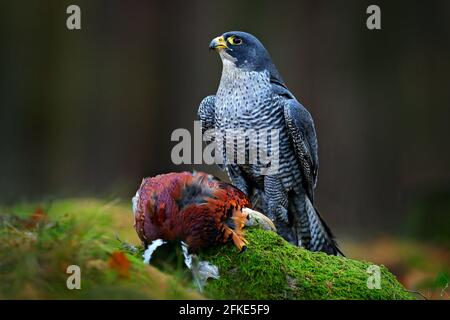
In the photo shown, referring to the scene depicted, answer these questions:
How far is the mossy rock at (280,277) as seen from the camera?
250 centimetres

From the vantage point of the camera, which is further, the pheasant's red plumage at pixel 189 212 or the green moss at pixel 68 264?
the pheasant's red plumage at pixel 189 212

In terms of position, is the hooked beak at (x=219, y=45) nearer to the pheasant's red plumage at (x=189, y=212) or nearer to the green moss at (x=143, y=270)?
the pheasant's red plumage at (x=189, y=212)

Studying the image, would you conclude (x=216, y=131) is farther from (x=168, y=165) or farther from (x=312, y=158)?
(x=168, y=165)

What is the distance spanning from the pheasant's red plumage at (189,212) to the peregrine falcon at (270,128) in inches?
31.7

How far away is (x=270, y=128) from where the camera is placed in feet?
11.5

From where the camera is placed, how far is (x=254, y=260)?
2590 millimetres

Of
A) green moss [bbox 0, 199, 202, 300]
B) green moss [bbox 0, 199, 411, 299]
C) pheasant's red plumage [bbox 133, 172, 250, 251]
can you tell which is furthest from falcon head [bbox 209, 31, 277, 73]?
green moss [bbox 0, 199, 202, 300]

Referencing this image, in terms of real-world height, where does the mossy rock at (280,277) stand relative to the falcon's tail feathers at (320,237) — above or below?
above

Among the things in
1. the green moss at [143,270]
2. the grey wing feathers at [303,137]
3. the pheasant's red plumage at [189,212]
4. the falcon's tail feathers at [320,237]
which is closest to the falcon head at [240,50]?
the grey wing feathers at [303,137]

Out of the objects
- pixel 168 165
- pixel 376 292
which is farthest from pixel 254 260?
pixel 168 165

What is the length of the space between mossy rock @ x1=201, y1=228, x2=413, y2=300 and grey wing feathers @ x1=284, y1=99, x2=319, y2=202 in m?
0.92

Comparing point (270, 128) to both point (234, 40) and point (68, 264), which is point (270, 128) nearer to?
point (234, 40)

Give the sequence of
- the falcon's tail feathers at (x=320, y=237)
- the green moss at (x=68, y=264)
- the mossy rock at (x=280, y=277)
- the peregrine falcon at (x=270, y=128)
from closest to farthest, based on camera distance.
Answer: the green moss at (x=68, y=264) < the mossy rock at (x=280, y=277) < the peregrine falcon at (x=270, y=128) < the falcon's tail feathers at (x=320, y=237)

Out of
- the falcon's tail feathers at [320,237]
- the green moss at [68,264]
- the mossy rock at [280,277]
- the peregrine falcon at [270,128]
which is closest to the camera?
the green moss at [68,264]
